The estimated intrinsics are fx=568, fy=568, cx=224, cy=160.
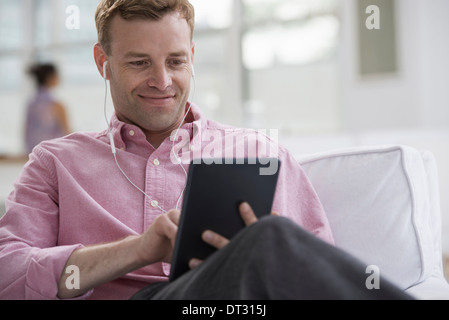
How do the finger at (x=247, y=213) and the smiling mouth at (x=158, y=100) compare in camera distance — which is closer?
→ the finger at (x=247, y=213)

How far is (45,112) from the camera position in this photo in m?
4.46

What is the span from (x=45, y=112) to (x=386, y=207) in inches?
142

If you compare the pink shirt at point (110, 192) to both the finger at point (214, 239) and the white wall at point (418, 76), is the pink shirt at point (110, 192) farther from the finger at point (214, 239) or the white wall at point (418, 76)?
the white wall at point (418, 76)

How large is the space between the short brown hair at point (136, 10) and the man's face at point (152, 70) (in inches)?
0.6

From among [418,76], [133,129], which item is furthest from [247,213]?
[418,76]

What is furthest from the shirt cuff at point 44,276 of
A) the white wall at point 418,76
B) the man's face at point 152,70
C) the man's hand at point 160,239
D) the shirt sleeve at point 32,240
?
the white wall at point 418,76

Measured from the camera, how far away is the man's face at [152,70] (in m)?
1.36

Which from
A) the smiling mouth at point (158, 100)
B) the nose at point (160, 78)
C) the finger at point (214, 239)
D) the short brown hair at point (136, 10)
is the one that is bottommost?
the finger at point (214, 239)

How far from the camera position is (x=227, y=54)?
456 cm

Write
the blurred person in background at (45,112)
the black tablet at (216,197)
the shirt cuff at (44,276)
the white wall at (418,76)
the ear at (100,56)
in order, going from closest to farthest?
the black tablet at (216,197) → the shirt cuff at (44,276) → the ear at (100,56) → the white wall at (418,76) → the blurred person in background at (45,112)

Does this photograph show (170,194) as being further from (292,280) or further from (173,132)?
(292,280)

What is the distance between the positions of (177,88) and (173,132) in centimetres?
11

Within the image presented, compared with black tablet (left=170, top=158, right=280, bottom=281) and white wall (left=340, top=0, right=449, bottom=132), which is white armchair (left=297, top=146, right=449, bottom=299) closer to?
black tablet (left=170, top=158, right=280, bottom=281)

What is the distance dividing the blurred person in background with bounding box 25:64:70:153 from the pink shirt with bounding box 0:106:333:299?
3.15 m
